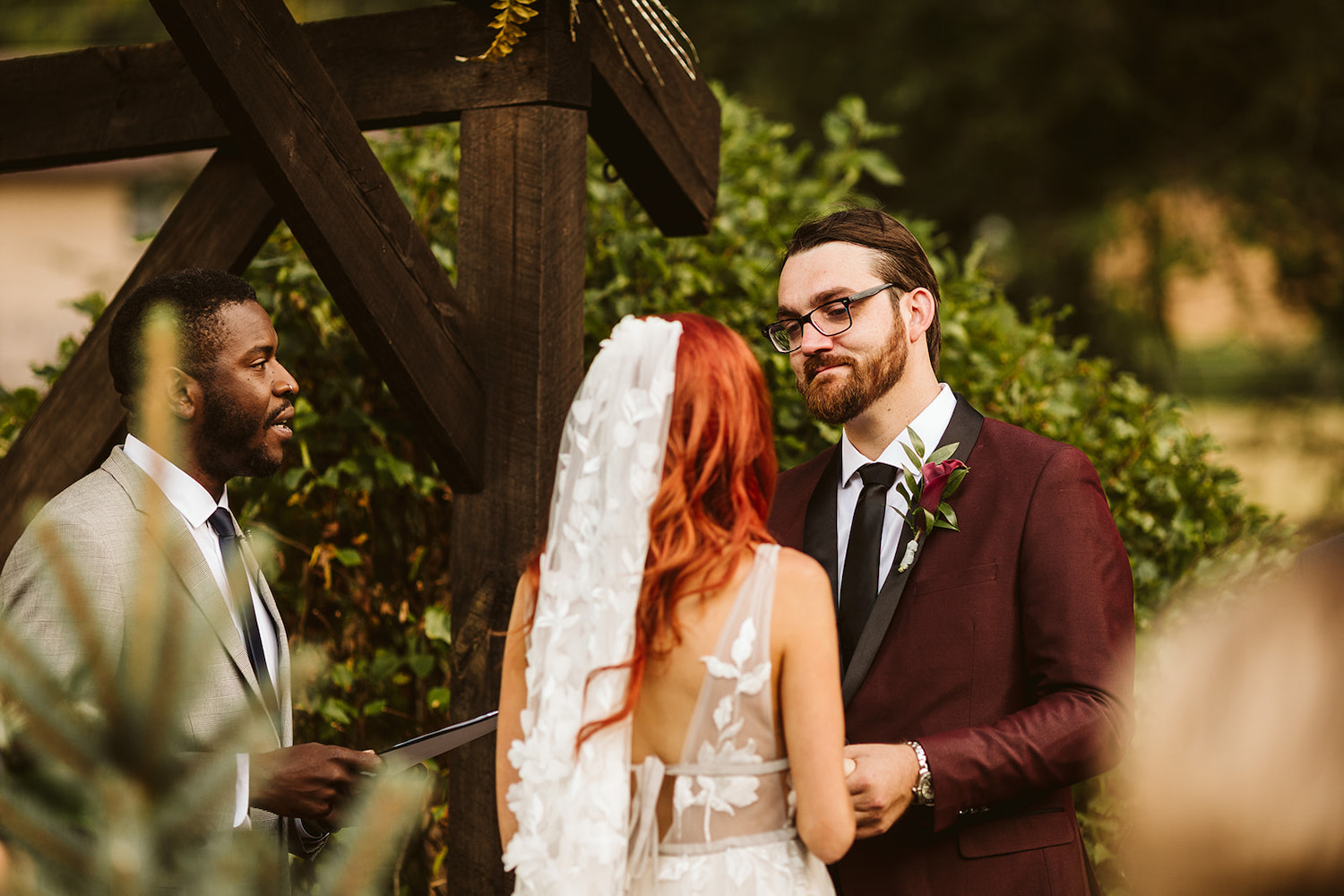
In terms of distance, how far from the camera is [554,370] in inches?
110

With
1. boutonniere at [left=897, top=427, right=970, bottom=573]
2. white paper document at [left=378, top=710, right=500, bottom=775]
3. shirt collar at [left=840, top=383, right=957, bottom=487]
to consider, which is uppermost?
shirt collar at [left=840, top=383, right=957, bottom=487]

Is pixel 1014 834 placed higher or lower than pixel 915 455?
lower

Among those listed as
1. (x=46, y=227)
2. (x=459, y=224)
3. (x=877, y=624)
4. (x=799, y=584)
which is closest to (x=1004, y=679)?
(x=877, y=624)

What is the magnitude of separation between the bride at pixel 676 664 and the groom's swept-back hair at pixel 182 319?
96 cm

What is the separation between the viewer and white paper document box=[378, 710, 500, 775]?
2.28 metres

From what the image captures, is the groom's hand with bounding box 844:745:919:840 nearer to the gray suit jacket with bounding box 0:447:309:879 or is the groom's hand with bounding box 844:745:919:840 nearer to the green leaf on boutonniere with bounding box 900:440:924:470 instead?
the green leaf on boutonniere with bounding box 900:440:924:470

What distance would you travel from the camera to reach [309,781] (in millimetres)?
2195

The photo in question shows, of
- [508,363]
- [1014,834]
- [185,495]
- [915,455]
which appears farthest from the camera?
[508,363]

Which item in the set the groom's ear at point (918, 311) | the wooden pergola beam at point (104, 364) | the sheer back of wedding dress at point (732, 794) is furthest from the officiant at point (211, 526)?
the groom's ear at point (918, 311)

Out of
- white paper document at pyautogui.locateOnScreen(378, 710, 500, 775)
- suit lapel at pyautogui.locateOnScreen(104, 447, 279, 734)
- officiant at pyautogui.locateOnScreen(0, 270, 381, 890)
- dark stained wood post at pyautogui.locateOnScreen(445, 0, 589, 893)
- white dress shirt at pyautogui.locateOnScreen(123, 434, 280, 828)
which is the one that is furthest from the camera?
dark stained wood post at pyautogui.locateOnScreen(445, 0, 589, 893)

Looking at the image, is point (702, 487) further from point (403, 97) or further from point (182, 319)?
point (403, 97)

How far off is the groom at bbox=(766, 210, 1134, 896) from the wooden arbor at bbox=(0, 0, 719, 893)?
637 mm

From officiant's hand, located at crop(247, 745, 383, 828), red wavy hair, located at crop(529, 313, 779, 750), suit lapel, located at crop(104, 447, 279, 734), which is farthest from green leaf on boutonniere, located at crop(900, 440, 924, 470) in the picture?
suit lapel, located at crop(104, 447, 279, 734)

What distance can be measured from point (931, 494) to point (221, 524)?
59.0 inches
